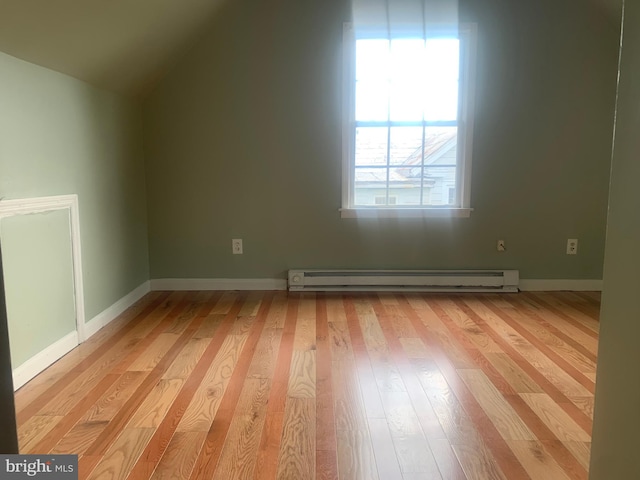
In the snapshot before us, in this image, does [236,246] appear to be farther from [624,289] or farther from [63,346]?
[624,289]

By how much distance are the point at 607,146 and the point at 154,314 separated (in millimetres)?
3821

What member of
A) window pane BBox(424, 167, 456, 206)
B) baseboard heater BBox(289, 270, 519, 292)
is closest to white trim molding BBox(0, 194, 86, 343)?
baseboard heater BBox(289, 270, 519, 292)

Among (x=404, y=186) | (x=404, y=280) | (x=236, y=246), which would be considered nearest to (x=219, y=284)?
(x=236, y=246)

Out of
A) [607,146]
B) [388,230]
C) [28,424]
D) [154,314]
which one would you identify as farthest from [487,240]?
[28,424]

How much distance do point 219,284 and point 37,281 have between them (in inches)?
66.5

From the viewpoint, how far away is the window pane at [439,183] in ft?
12.4

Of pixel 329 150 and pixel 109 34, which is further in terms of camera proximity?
pixel 329 150

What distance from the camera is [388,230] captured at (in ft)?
12.4

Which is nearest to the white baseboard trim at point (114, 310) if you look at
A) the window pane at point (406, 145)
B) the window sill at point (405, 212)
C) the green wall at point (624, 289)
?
the window sill at point (405, 212)

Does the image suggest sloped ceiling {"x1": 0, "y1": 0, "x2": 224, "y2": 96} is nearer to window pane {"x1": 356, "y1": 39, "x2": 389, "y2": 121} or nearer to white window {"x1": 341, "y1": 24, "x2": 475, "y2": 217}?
window pane {"x1": 356, "y1": 39, "x2": 389, "y2": 121}

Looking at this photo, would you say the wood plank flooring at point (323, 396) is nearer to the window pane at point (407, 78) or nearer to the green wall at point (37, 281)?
the green wall at point (37, 281)

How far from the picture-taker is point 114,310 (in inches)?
124

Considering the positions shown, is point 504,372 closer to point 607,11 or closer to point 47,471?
point 47,471

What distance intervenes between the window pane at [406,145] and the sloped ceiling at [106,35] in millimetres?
1724
